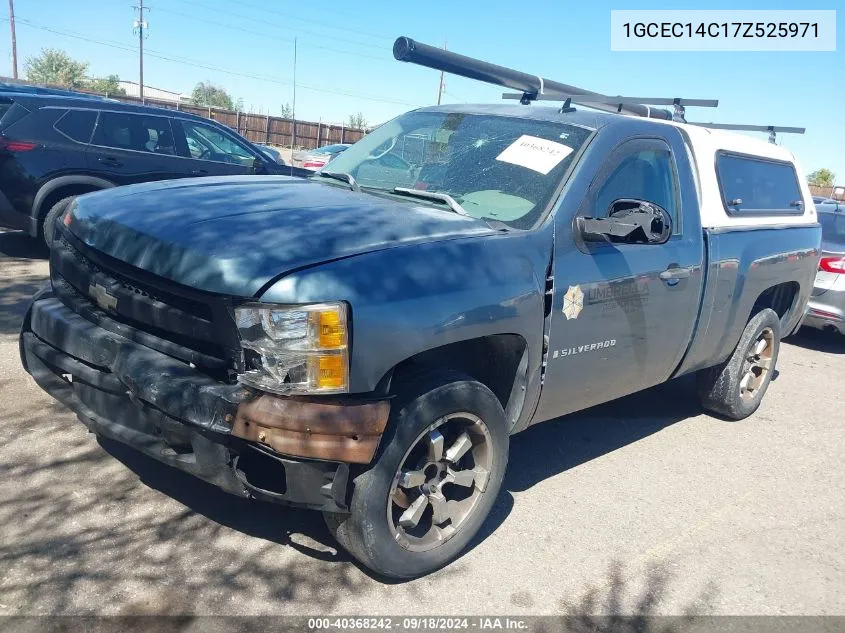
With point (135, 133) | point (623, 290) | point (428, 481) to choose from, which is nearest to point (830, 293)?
point (623, 290)

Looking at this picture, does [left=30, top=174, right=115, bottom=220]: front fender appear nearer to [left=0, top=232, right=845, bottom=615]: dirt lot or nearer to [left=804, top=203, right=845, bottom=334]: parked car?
[left=0, top=232, right=845, bottom=615]: dirt lot

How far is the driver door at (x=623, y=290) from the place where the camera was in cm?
346

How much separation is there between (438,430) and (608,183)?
1.61 meters

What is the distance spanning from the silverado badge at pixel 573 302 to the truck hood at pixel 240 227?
1.62ft

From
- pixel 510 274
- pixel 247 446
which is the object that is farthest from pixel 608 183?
pixel 247 446

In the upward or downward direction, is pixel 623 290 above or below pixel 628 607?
above

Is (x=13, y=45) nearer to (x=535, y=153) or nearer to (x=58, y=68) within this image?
(x=58, y=68)

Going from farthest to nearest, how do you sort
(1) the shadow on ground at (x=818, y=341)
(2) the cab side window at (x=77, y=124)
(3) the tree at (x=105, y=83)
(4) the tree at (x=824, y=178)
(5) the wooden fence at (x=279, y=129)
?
(3) the tree at (x=105, y=83)
(4) the tree at (x=824, y=178)
(5) the wooden fence at (x=279, y=129)
(1) the shadow on ground at (x=818, y=341)
(2) the cab side window at (x=77, y=124)

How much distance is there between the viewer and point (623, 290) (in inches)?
146

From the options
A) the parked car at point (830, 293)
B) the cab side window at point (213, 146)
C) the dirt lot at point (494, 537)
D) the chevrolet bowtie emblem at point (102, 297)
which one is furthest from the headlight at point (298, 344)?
the parked car at point (830, 293)

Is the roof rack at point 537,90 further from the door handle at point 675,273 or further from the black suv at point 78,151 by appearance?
the black suv at point 78,151

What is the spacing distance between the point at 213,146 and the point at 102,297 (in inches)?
242

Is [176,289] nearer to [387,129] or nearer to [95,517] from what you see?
[95,517]

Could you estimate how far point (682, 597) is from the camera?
3.25m
